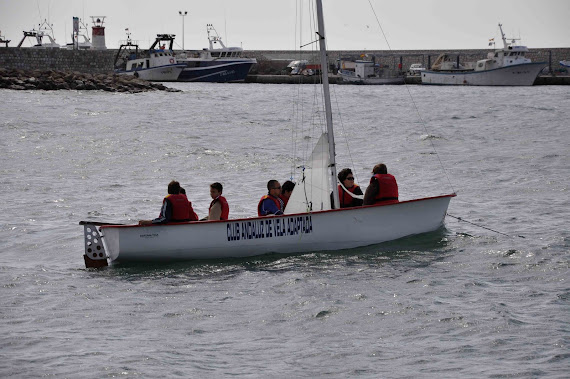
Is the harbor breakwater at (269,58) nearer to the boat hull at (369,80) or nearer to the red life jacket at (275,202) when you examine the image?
the boat hull at (369,80)

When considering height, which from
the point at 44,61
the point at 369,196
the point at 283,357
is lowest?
the point at 283,357

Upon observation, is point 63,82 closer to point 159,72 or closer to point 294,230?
point 159,72

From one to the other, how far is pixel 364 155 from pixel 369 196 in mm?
18605

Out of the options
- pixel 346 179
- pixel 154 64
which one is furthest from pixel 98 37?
pixel 346 179

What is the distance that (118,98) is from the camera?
6347cm

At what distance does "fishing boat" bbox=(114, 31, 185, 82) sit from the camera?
94.8 meters

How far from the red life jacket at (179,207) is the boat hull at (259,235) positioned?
201 mm

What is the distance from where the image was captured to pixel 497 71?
93188 mm

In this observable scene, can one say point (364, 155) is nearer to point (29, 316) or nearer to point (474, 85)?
point (29, 316)

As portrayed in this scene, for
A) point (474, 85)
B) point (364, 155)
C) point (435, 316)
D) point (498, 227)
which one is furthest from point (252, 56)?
point (435, 316)

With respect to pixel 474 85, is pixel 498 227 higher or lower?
lower

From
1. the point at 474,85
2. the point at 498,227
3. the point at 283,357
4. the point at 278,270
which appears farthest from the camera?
the point at 474,85

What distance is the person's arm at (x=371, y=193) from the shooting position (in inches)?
→ 676

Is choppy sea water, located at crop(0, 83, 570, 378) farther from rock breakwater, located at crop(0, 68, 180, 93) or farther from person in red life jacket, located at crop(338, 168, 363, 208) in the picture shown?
rock breakwater, located at crop(0, 68, 180, 93)
